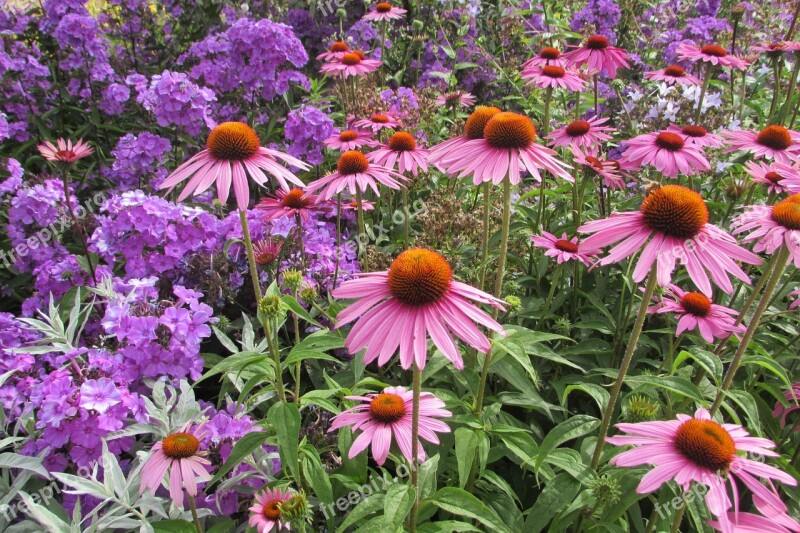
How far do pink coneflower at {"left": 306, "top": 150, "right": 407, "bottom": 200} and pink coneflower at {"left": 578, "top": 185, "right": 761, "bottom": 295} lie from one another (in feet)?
3.82

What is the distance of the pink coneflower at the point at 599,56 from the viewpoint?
3221 mm

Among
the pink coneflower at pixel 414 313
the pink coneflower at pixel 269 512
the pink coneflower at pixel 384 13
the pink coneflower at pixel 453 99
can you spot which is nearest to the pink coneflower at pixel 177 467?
the pink coneflower at pixel 269 512

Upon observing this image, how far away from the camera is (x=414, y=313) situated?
139cm

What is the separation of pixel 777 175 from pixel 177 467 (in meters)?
2.74

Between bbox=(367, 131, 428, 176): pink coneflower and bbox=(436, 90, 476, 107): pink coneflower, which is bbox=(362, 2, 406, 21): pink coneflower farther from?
bbox=(367, 131, 428, 176): pink coneflower

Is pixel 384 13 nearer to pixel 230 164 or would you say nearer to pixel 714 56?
pixel 714 56

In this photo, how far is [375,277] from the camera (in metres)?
1.54

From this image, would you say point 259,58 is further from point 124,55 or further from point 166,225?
point 124,55

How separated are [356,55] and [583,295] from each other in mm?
2482

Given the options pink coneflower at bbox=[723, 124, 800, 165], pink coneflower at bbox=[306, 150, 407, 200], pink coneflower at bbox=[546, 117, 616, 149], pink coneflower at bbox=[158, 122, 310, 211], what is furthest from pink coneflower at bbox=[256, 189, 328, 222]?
pink coneflower at bbox=[723, 124, 800, 165]

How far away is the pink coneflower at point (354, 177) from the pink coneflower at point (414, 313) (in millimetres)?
1055

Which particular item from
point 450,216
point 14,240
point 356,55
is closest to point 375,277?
point 450,216

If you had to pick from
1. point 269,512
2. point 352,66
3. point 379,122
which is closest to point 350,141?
point 379,122

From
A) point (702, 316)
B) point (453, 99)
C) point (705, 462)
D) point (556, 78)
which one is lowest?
point (702, 316)
